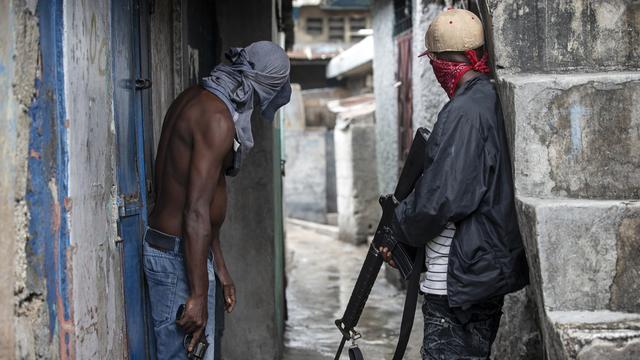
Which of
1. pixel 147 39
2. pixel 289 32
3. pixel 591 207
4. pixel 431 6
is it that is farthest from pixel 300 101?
pixel 591 207

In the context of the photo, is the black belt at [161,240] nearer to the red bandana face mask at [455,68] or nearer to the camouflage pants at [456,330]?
the camouflage pants at [456,330]

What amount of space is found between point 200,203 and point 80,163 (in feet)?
1.72

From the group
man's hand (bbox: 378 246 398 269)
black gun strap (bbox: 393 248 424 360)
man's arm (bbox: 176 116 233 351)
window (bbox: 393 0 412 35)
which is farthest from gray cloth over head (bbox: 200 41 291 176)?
window (bbox: 393 0 412 35)

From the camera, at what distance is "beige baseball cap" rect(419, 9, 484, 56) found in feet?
9.78

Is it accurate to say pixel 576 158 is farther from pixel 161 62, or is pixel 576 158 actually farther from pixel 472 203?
pixel 161 62

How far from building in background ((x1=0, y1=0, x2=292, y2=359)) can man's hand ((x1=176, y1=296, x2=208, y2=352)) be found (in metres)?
0.23

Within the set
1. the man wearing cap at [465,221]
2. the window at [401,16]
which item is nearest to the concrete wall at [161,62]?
the man wearing cap at [465,221]

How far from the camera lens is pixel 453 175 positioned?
272cm

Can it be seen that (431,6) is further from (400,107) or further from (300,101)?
(300,101)

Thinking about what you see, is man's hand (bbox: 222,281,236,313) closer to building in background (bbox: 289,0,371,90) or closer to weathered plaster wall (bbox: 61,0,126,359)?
weathered plaster wall (bbox: 61,0,126,359)

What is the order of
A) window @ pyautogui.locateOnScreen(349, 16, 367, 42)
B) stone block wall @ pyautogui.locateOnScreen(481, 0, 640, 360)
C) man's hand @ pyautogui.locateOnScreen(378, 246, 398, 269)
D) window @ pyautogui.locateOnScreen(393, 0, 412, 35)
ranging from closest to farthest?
1. stone block wall @ pyautogui.locateOnScreen(481, 0, 640, 360)
2. man's hand @ pyautogui.locateOnScreen(378, 246, 398, 269)
3. window @ pyautogui.locateOnScreen(393, 0, 412, 35)
4. window @ pyautogui.locateOnScreen(349, 16, 367, 42)

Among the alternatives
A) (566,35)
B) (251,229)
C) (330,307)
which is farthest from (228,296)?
(330,307)

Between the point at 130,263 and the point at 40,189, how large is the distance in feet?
3.09

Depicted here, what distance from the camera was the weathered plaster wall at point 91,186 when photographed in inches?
88.1
